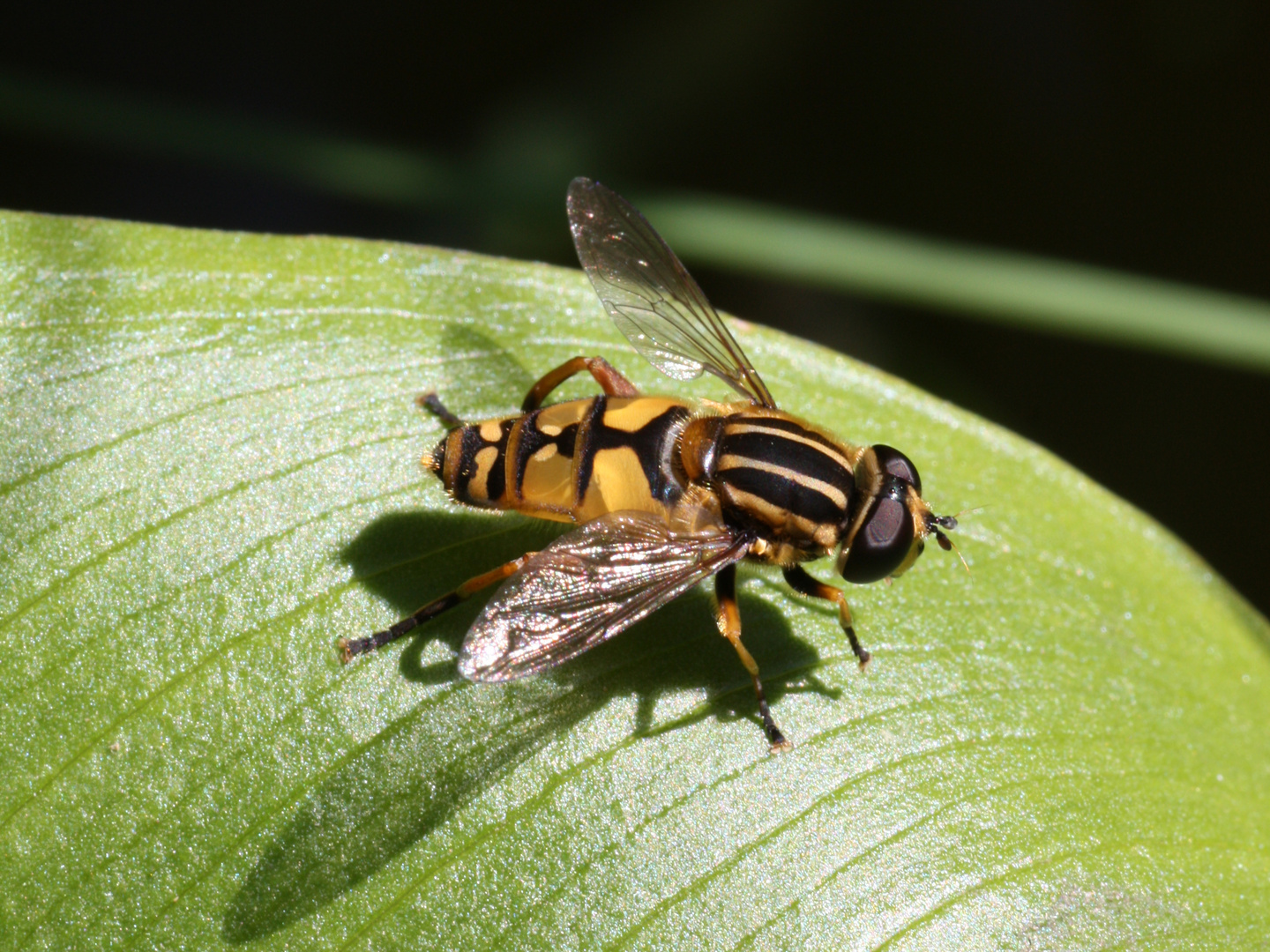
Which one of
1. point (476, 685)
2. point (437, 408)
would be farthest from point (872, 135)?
point (476, 685)

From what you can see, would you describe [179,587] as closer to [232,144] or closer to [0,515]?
[0,515]

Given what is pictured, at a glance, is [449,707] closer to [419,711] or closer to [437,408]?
[419,711]

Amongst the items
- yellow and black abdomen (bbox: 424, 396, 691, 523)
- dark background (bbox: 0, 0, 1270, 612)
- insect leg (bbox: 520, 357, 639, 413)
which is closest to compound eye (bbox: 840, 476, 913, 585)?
yellow and black abdomen (bbox: 424, 396, 691, 523)

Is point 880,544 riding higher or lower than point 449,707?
Answer: higher

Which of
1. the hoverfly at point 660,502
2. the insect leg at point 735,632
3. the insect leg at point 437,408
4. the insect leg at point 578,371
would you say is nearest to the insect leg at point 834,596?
the hoverfly at point 660,502

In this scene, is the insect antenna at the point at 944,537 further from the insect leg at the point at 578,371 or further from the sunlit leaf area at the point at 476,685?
the insect leg at the point at 578,371

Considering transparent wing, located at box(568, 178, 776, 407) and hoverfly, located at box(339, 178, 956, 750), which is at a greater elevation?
transparent wing, located at box(568, 178, 776, 407)

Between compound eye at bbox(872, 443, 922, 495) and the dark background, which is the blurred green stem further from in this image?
compound eye at bbox(872, 443, 922, 495)
